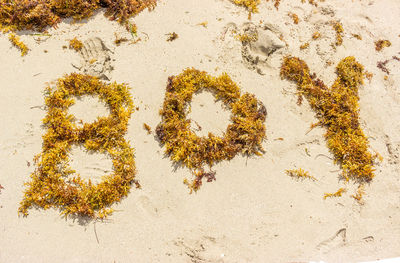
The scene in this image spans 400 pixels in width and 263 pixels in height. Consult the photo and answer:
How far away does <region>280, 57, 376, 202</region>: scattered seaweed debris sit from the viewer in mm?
3658

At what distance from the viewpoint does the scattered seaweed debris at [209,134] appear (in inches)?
139

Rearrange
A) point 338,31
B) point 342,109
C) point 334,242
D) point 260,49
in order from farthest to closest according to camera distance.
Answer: point 338,31, point 260,49, point 342,109, point 334,242

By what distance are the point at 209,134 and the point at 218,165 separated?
490 millimetres

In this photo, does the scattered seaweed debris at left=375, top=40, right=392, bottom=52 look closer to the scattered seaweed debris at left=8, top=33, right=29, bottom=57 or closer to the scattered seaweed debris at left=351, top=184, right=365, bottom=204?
the scattered seaweed debris at left=351, top=184, right=365, bottom=204

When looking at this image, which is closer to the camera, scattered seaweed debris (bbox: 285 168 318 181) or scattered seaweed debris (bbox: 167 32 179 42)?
scattered seaweed debris (bbox: 285 168 318 181)

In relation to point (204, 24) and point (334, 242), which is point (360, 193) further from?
point (204, 24)

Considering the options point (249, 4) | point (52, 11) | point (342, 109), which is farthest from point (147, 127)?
point (342, 109)

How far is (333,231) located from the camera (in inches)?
134

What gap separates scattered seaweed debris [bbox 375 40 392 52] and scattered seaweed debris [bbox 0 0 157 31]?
4.43 m

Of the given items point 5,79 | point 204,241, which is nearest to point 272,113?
point 204,241

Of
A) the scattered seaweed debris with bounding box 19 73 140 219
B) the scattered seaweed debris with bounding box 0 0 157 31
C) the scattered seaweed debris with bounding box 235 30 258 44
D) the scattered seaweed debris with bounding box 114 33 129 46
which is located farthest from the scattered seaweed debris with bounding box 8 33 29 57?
the scattered seaweed debris with bounding box 235 30 258 44

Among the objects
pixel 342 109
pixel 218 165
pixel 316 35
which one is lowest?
pixel 218 165

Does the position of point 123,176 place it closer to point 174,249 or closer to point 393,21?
point 174,249

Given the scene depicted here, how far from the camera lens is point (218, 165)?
3594 mm
